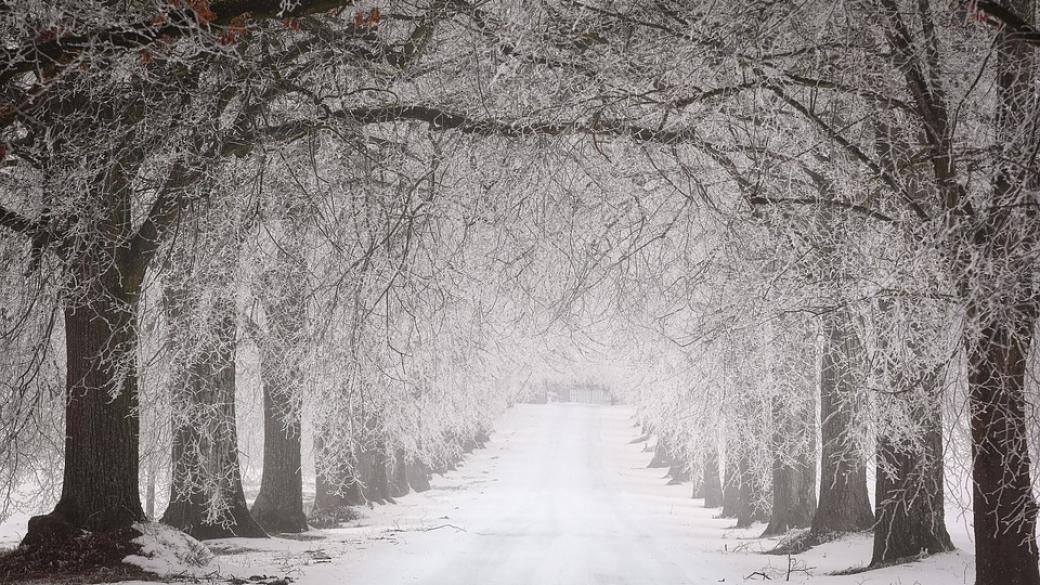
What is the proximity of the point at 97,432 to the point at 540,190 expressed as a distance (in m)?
5.33

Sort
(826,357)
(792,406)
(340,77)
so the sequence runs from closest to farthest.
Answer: (340,77) < (826,357) < (792,406)

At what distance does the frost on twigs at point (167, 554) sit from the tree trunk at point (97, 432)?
29 cm

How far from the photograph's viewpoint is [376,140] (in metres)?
9.46

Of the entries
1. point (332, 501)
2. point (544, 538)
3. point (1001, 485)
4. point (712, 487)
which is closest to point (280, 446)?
point (332, 501)

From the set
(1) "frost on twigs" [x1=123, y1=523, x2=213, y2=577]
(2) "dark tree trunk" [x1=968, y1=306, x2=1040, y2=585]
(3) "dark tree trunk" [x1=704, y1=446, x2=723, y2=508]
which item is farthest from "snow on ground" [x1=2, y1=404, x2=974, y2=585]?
(2) "dark tree trunk" [x1=968, y1=306, x2=1040, y2=585]

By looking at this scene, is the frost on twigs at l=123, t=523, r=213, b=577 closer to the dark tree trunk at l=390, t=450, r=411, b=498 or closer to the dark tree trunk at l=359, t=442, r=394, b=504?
the dark tree trunk at l=359, t=442, r=394, b=504

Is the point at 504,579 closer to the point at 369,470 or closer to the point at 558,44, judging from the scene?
the point at 558,44

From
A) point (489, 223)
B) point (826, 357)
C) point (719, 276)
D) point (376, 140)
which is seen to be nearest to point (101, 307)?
point (376, 140)

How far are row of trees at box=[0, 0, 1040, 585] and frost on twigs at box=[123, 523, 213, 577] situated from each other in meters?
0.39

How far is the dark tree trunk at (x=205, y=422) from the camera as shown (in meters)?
10.5

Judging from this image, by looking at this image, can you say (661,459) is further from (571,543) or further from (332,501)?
(571,543)

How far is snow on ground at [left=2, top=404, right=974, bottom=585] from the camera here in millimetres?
11273

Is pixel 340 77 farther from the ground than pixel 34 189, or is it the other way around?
pixel 340 77

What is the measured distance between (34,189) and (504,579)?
22.1ft
